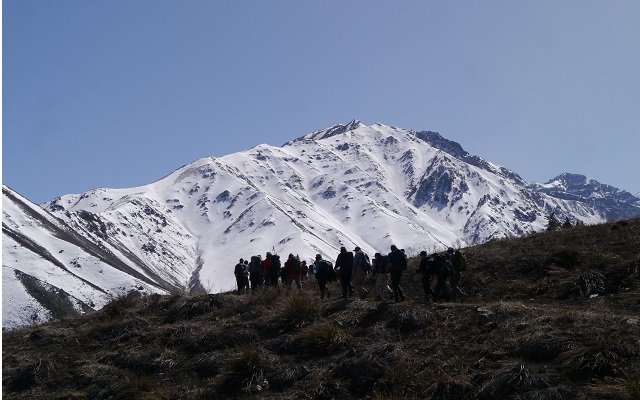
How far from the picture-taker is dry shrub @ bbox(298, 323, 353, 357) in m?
10.6

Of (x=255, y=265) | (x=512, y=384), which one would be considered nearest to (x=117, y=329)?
(x=255, y=265)

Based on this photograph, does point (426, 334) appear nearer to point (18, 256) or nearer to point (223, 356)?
point (223, 356)

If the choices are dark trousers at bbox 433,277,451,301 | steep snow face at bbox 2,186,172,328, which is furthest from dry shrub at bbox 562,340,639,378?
steep snow face at bbox 2,186,172,328

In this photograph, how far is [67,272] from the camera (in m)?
116

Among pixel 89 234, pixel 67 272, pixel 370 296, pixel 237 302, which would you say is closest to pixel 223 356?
pixel 237 302

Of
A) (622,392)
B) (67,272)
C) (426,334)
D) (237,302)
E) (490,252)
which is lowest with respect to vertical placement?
(622,392)

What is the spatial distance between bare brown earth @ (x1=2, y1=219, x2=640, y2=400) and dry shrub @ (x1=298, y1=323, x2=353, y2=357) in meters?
0.03

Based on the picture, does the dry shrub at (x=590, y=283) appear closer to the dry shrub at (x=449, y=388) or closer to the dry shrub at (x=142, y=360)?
the dry shrub at (x=449, y=388)

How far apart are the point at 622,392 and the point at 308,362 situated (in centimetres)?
511

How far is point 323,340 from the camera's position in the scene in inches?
420

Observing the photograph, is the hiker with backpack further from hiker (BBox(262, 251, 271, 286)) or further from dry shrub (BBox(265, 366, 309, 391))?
hiker (BBox(262, 251, 271, 286))

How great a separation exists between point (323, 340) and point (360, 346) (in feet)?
2.39

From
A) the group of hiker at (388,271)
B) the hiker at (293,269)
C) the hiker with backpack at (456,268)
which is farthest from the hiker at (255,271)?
the hiker with backpack at (456,268)

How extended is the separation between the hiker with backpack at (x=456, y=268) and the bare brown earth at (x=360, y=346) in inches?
12.6
